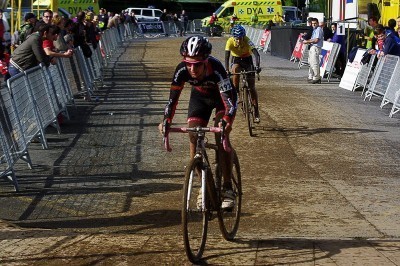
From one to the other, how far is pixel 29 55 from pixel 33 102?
2222 millimetres

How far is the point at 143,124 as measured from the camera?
17.4m

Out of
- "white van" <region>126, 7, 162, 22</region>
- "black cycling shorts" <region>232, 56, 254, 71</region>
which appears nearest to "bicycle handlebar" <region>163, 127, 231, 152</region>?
"black cycling shorts" <region>232, 56, 254, 71</region>

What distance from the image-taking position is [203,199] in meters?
7.57

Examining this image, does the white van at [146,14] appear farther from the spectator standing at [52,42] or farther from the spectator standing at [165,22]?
the spectator standing at [52,42]

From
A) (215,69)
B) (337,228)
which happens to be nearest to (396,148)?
(337,228)

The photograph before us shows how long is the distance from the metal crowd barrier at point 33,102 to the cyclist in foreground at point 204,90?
3262 millimetres

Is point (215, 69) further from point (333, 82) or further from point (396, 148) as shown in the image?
point (333, 82)

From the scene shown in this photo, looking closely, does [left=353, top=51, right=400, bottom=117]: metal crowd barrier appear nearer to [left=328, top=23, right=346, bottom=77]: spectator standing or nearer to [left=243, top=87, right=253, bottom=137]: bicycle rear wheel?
[left=243, top=87, right=253, bottom=137]: bicycle rear wheel

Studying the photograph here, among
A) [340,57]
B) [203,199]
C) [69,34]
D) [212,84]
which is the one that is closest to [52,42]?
[69,34]

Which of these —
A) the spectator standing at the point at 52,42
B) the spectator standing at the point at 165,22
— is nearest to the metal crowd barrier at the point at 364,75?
the spectator standing at the point at 52,42

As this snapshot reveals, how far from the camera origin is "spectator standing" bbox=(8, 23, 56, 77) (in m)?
15.9

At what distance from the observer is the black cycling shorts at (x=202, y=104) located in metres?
8.73

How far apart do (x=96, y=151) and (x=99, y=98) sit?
8323 mm

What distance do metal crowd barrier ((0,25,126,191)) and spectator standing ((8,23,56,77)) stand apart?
226 mm
